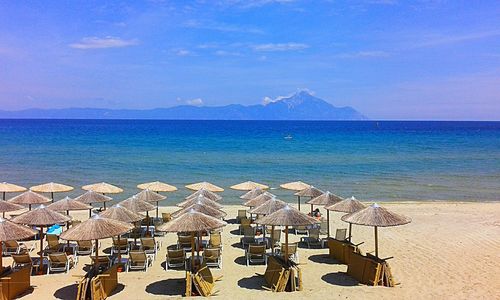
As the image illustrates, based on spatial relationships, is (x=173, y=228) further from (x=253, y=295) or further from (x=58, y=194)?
(x=58, y=194)

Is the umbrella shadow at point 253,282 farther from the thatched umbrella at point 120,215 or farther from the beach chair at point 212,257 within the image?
the thatched umbrella at point 120,215

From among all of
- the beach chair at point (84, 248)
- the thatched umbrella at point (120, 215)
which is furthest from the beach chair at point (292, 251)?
the beach chair at point (84, 248)

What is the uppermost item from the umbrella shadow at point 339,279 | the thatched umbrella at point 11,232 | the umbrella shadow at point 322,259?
the thatched umbrella at point 11,232

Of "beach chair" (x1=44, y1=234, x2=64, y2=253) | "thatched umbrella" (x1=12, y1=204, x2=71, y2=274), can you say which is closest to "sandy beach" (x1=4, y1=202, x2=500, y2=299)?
"beach chair" (x1=44, y1=234, x2=64, y2=253)

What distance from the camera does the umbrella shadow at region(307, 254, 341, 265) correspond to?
12.5m

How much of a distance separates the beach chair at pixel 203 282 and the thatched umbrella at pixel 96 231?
1.91 m

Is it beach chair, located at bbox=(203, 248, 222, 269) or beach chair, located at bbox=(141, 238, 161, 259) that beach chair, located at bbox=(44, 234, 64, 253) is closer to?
beach chair, located at bbox=(141, 238, 161, 259)

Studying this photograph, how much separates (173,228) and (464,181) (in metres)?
28.2

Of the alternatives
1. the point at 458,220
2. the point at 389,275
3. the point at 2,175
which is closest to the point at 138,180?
the point at 2,175

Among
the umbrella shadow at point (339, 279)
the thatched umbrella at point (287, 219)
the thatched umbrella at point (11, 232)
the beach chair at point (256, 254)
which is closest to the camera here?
the thatched umbrella at point (11, 232)

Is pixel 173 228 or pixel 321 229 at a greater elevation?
pixel 173 228

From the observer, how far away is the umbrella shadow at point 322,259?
1246cm

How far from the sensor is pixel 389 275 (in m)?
10.3

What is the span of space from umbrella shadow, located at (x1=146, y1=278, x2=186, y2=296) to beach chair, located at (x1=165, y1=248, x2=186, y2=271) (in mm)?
846
